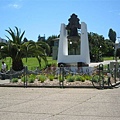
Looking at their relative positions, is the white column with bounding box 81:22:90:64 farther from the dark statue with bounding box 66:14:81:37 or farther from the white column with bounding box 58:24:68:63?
the white column with bounding box 58:24:68:63

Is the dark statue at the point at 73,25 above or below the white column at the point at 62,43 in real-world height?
above

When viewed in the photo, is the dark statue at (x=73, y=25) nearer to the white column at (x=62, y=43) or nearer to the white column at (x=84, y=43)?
the white column at (x=84, y=43)

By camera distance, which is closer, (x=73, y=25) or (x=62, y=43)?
(x=73, y=25)

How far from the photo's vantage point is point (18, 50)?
27641 mm

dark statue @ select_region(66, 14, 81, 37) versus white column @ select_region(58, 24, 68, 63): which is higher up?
dark statue @ select_region(66, 14, 81, 37)

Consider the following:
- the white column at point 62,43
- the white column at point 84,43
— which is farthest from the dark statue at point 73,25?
the white column at point 62,43

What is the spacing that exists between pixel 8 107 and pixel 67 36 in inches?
892

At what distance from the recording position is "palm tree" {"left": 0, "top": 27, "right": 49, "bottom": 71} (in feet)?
90.8

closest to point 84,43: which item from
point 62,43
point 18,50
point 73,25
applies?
point 73,25

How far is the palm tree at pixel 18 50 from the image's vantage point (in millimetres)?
27688

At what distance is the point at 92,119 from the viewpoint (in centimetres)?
756

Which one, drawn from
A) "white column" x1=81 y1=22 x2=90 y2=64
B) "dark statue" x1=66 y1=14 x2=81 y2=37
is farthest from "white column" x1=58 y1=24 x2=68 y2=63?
"white column" x1=81 y1=22 x2=90 y2=64

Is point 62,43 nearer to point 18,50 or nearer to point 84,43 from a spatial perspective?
point 84,43

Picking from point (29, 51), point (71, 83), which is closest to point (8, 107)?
point (71, 83)
